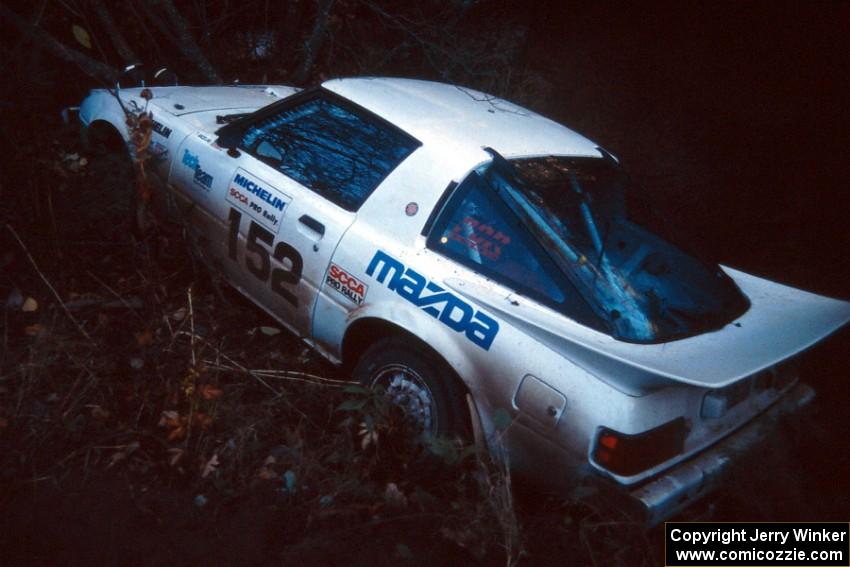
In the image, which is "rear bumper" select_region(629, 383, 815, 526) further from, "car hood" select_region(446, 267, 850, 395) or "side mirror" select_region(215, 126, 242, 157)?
"side mirror" select_region(215, 126, 242, 157)

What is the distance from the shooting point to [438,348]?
2826mm

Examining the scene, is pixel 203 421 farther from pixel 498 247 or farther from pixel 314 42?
pixel 314 42

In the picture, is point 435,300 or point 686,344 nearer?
point 686,344

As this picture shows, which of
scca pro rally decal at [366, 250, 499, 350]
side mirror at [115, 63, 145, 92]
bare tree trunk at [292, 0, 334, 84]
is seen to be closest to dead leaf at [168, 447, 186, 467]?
scca pro rally decal at [366, 250, 499, 350]

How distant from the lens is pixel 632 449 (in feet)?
8.04

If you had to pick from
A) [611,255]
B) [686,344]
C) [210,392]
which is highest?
[611,255]

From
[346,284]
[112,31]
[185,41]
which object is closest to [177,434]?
[346,284]

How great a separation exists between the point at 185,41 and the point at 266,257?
130 inches

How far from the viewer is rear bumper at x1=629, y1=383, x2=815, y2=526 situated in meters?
2.48

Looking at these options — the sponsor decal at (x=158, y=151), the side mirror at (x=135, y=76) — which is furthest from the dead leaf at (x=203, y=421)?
the side mirror at (x=135, y=76)

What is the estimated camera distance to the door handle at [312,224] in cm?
323

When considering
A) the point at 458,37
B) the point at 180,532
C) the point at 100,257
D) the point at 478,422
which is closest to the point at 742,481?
the point at 478,422

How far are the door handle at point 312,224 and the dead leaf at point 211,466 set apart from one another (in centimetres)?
114

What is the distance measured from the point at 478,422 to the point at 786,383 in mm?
1593
